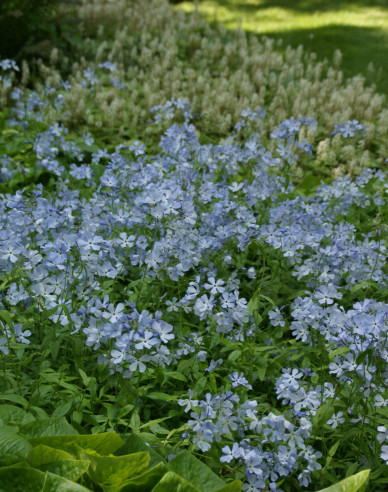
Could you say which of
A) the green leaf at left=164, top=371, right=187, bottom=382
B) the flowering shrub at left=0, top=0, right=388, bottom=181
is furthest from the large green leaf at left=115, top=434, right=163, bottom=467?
the flowering shrub at left=0, top=0, right=388, bottom=181

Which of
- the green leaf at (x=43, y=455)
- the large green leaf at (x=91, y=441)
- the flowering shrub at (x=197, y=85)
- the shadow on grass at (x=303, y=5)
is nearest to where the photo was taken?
the green leaf at (x=43, y=455)

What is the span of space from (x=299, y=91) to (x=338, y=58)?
1267 millimetres

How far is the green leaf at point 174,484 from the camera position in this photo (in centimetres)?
203

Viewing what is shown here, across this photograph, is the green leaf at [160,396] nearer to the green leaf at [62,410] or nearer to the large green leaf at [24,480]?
the green leaf at [62,410]

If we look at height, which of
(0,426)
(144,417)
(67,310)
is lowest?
(144,417)

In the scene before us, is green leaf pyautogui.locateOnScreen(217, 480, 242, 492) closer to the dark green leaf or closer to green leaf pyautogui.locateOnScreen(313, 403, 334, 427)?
the dark green leaf

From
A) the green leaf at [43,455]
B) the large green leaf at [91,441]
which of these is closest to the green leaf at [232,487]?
the large green leaf at [91,441]

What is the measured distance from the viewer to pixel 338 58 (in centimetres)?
832

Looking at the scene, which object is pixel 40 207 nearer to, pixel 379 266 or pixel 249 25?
pixel 379 266

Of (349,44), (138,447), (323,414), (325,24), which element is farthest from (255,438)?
(325,24)

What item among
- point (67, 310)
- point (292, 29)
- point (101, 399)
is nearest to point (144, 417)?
point (101, 399)

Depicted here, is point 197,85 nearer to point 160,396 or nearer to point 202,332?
point 202,332

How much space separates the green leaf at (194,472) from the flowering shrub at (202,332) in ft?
0.45

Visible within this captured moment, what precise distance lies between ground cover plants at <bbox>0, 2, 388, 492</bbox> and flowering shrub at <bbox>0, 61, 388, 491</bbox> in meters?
0.01
